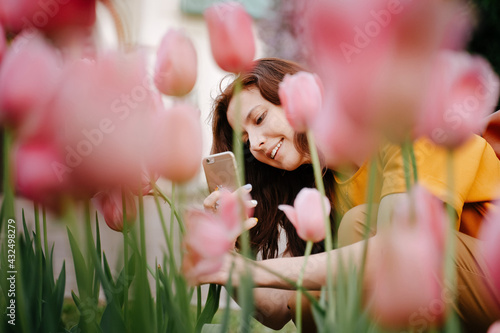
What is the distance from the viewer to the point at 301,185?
46cm

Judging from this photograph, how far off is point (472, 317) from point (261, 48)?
0.79 ft

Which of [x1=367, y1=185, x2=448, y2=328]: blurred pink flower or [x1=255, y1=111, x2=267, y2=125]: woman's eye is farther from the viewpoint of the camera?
[x1=255, y1=111, x2=267, y2=125]: woman's eye

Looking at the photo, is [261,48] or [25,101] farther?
[261,48]

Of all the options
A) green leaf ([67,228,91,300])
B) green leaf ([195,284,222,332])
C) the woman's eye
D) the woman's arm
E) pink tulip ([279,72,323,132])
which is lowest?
green leaf ([195,284,222,332])

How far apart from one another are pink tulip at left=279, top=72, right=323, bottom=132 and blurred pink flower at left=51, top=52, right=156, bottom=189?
0.27 feet

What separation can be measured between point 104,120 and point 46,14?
6cm

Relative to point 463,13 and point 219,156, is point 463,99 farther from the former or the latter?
point 219,156

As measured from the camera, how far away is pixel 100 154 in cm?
18

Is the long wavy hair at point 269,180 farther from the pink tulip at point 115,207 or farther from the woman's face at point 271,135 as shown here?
the pink tulip at point 115,207

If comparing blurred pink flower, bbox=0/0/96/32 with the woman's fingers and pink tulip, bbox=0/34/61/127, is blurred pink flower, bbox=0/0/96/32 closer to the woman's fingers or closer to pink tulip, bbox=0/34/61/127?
pink tulip, bbox=0/34/61/127

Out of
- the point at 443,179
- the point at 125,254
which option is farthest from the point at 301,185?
the point at 125,254

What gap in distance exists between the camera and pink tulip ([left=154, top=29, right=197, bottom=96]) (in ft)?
0.77

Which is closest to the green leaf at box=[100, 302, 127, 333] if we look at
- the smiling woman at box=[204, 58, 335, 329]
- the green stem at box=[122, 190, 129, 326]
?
the green stem at box=[122, 190, 129, 326]

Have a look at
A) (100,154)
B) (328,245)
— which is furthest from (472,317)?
(100,154)
